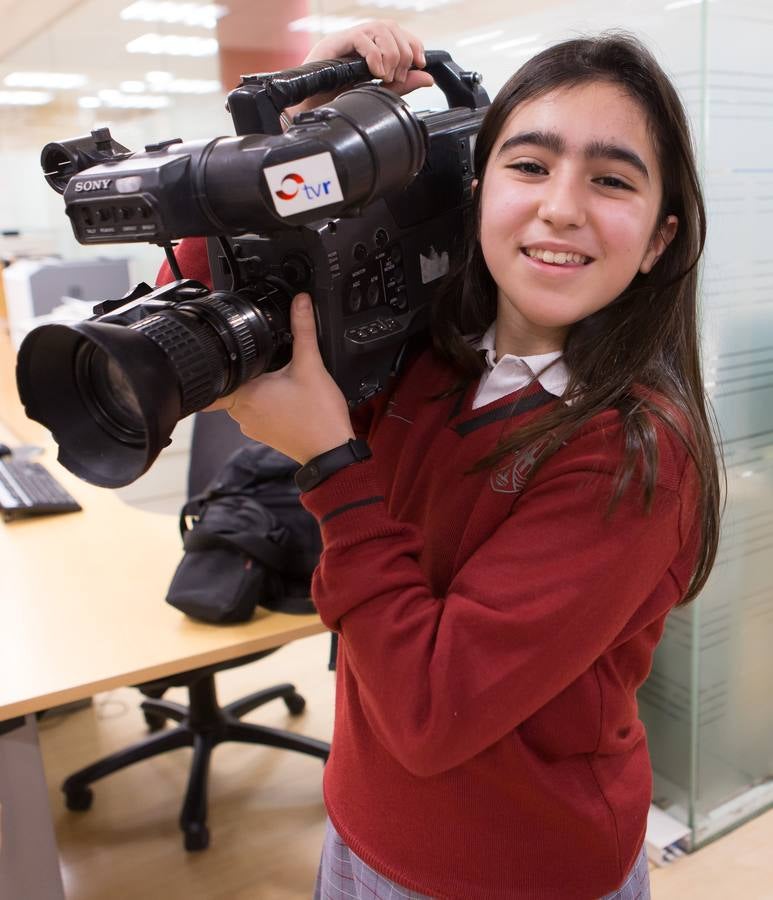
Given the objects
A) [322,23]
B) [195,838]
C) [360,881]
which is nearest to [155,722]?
[195,838]

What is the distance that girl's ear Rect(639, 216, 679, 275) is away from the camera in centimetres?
80

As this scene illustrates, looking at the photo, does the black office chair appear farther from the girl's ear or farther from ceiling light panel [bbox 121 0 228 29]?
ceiling light panel [bbox 121 0 228 29]

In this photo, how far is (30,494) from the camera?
6.19 feet

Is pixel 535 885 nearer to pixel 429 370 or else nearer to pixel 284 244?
pixel 429 370

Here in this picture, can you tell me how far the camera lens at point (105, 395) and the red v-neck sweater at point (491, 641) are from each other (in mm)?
161

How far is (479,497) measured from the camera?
0.80m

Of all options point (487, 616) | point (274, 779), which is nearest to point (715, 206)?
point (487, 616)

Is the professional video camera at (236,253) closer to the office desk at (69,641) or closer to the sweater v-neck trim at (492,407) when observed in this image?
the sweater v-neck trim at (492,407)

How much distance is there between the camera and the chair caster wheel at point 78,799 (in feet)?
6.51

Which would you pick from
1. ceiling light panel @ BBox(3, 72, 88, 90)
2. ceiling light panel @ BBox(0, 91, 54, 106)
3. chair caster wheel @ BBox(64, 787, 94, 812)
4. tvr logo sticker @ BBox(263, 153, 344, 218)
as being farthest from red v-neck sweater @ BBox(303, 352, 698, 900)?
ceiling light panel @ BBox(0, 91, 54, 106)

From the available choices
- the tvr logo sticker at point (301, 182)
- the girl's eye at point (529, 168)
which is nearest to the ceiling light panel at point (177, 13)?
the girl's eye at point (529, 168)

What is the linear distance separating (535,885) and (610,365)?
1.58 feet

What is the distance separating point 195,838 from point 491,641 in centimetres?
144

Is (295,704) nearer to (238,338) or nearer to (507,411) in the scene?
(507,411)
